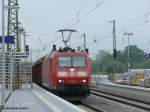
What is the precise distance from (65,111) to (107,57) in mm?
132254

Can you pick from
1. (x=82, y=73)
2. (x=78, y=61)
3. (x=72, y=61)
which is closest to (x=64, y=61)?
(x=72, y=61)

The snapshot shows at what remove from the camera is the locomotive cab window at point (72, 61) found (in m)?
31.0

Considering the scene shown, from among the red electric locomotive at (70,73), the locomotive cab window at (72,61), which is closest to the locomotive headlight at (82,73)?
the red electric locomotive at (70,73)

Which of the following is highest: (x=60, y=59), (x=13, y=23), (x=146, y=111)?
(x=13, y=23)

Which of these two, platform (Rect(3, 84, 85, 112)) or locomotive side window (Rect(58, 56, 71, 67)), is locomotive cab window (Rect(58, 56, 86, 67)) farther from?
platform (Rect(3, 84, 85, 112))

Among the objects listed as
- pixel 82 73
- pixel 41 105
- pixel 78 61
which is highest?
pixel 78 61

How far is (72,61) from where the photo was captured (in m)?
31.2

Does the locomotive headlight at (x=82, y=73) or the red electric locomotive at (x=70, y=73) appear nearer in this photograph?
the red electric locomotive at (x=70, y=73)

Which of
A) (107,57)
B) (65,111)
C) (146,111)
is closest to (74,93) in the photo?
(146,111)

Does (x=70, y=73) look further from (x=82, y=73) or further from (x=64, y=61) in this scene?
(x=64, y=61)

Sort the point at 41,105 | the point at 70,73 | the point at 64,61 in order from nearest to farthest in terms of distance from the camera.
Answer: the point at 41,105 → the point at 70,73 → the point at 64,61

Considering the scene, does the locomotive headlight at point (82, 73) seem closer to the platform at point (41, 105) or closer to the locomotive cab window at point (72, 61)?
the locomotive cab window at point (72, 61)

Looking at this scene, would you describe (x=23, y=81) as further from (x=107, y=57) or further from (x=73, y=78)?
(x=107, y=57)

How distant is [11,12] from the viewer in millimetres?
41188
